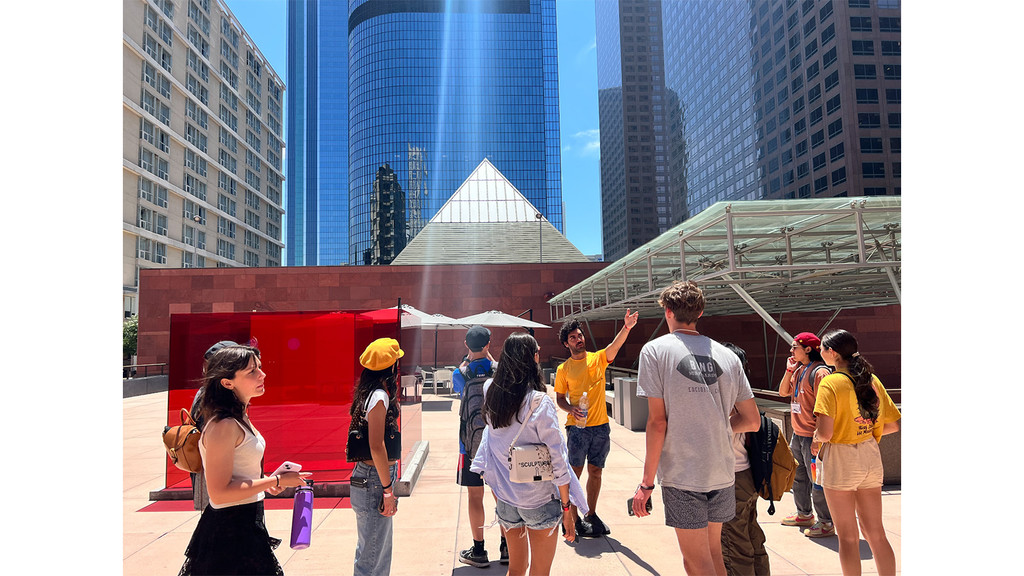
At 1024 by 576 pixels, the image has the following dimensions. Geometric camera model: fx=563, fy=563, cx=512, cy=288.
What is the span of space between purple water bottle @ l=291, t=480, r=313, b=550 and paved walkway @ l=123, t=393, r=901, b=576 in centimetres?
160

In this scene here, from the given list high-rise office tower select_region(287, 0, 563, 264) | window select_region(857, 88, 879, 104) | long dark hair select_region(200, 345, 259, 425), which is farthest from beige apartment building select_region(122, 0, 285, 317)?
window select_region(857, 88, 879, 104)

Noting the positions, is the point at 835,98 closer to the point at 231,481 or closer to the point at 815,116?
the point at 815,116

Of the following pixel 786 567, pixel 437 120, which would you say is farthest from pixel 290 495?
pixel 437 120

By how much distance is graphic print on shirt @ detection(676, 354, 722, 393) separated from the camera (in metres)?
2.90

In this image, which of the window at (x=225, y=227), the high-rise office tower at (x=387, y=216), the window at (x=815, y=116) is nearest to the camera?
the window at (x=225, y=227)

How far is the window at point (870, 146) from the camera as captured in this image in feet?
194

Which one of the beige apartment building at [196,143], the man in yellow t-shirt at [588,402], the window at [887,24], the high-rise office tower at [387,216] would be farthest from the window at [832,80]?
the high-rise office tower at [387,216]

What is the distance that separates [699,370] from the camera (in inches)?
115

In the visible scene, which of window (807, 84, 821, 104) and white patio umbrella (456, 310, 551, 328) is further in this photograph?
window (807, 84, 821, 104)

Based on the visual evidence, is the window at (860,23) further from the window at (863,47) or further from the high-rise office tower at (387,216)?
the high-rise office tower at (387,216)

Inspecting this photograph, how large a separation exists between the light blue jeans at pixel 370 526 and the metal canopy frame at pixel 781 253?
4.53m

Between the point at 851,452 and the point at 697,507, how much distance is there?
112 centimetres

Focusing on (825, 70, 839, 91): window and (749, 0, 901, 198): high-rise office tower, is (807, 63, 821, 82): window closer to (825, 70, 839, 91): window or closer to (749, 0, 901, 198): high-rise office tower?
(749, 0, 901, 198): high-rise office tower
